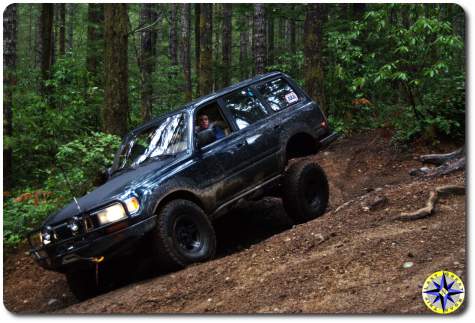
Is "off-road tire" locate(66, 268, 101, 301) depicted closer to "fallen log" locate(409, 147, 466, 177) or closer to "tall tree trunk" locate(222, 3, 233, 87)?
"fallen log" locate(409, 147, 466, 177)

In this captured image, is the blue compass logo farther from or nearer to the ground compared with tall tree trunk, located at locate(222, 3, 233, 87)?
nearer to the ground

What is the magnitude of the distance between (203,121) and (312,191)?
1.65 meters

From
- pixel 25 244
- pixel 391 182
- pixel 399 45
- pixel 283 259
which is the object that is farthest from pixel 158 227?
pixel 399 45

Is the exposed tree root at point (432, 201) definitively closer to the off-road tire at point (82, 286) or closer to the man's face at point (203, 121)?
the man's face at point (203, 121)

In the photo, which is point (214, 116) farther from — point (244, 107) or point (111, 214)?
point (111, 214)

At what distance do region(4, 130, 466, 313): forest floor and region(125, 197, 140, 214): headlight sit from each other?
2.19 feet

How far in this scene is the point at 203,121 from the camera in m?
5.75

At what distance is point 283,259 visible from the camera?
455 centimetres

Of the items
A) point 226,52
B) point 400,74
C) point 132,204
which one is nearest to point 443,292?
point 132,204

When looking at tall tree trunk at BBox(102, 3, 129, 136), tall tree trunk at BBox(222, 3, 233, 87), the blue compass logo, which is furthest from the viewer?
tall tree trunk at BBox(222, 3, 233, 87)

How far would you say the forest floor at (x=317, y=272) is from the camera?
A: 12.3 feet

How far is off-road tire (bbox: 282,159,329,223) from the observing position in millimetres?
5969

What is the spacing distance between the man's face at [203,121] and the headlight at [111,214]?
1625 mm

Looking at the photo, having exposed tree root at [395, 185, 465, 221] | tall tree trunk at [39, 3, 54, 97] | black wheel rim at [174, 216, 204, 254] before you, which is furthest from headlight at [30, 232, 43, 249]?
tall tree trunk at [39, 3, 54, 97]
